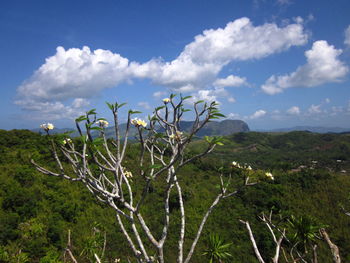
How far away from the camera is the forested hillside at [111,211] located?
39.2 ft

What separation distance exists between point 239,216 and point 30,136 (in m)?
27.3

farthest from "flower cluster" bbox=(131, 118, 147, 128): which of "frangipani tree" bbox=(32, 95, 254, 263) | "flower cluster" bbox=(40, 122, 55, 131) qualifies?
"flower cluster" bbox=(40, 122, 55, 131)

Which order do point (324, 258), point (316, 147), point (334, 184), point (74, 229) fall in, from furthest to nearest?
point (316, 147)
point (334, 184)
point (324, 258)
point (74, 229)

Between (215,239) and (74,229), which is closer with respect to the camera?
(215,239)

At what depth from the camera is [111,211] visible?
18.5 m

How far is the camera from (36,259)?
36.2 ft

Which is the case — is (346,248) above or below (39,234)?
below

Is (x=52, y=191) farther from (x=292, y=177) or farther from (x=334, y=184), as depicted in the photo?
(x=334, y=184)

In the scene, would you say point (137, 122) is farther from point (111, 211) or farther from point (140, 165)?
point (111, 211)

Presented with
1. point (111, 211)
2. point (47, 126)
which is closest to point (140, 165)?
point (47, 126)

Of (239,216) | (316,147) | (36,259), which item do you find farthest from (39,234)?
(316,147)

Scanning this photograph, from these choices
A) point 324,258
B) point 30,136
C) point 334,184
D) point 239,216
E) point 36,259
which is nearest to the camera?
point 36,259

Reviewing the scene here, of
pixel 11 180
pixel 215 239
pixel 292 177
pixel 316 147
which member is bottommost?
pixel 316 147

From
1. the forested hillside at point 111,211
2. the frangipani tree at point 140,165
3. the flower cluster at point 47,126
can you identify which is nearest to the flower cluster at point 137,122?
the frangipani tree at point 140,165
